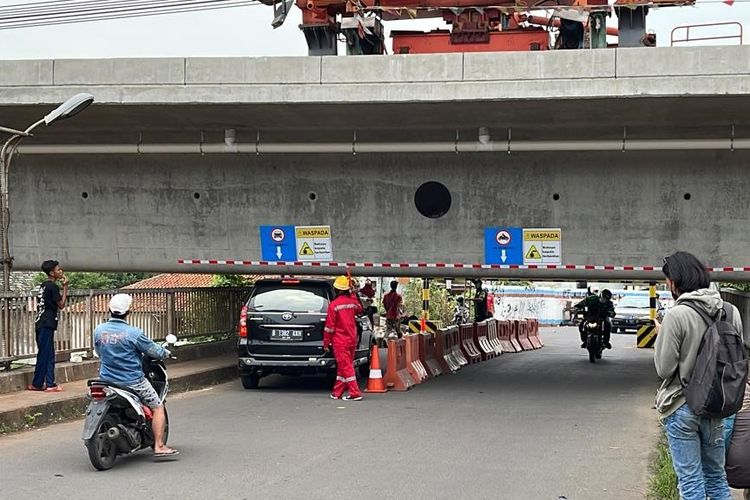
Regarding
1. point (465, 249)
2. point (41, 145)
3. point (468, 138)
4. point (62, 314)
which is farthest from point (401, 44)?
point (62, 314)

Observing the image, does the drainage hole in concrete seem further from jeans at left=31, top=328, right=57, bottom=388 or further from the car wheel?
jeans at left=31, top=328, right=57, bottom=388

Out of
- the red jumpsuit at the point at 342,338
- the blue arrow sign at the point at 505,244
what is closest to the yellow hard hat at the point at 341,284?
the red jumpsuit at the point at 342,338

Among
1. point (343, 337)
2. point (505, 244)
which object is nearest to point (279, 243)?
point (343, 337)

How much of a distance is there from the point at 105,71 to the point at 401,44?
18.9 ft

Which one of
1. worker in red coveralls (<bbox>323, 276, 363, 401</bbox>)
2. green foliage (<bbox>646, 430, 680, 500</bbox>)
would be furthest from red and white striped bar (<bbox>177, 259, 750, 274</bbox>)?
green foliage (<bbox>646, 430, 680, 500</bbox>)

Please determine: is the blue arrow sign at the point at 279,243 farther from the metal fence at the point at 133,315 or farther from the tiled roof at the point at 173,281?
the tiled roof at the point at 173,281

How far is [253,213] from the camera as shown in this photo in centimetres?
1730

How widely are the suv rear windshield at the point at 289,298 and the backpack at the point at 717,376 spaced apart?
9.54 m

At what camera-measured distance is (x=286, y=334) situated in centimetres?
1453

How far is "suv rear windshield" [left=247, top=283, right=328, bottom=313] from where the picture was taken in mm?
14688

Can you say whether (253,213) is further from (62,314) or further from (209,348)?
(62,314)

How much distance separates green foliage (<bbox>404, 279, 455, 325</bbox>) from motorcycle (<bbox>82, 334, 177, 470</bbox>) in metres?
29.6

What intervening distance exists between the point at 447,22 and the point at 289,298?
22.1 ft

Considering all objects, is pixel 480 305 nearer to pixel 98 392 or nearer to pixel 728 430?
pixel 98 392
